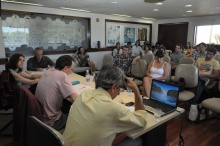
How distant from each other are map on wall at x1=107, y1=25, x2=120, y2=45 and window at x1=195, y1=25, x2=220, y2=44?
3794mm

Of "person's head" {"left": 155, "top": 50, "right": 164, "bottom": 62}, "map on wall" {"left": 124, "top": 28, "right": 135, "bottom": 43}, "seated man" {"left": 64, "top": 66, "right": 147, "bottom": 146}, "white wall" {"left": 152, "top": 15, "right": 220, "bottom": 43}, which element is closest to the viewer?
A: "seated man" {"left": 64, "top": 66, "right": 147, "bottom": 146}

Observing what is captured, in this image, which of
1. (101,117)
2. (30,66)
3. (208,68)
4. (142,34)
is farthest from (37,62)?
(142,34)

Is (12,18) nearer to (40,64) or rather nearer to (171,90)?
(40,64)

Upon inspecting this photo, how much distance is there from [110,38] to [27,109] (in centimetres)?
598

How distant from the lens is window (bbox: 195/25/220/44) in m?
7.55

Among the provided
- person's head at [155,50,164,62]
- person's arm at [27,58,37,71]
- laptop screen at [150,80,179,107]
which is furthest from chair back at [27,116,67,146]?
person's arm at [27,58,37,71]

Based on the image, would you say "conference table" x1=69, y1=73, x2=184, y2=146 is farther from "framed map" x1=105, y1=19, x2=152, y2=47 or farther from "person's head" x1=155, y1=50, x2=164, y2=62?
"framed map" x1=105, y1=19, x2=152, y2=47

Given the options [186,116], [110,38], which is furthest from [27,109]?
[110,38]

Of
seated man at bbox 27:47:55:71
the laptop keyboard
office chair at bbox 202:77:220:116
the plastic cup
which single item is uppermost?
seated man at bbox 27:47:55:71

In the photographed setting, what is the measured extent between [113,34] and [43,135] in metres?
6.70

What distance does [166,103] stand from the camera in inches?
68.2

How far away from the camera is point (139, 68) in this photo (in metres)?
3.86

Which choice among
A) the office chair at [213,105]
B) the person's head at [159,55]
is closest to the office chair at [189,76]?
the office chair at [213,105]

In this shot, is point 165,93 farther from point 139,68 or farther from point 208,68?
point 208,68
